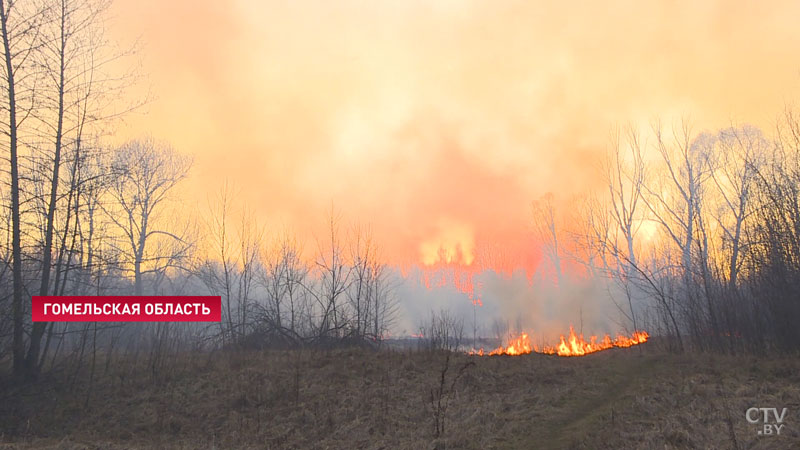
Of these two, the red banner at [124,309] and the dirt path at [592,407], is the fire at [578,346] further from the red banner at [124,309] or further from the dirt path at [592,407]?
the red banner at [124,309]

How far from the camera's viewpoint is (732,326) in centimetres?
1509

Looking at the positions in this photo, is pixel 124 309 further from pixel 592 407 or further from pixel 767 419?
pixel 767 419

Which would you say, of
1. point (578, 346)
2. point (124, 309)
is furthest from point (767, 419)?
point (124, 309)

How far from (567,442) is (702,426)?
2534 mm

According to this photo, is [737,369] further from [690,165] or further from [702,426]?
[690,165]

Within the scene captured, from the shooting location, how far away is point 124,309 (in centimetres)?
1691

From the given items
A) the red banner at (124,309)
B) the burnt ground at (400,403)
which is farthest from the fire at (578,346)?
the red banner at (124,309)

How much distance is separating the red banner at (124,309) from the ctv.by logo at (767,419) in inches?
655

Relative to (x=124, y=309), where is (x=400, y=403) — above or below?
below

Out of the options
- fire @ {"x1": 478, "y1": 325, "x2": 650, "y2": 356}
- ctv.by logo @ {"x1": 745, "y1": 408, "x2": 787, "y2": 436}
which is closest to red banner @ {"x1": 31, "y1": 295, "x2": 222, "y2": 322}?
fire @ {"x1": 478, "y1": 325, "x2": 650, "y2": 356}

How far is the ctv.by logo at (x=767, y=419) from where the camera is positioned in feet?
24.0

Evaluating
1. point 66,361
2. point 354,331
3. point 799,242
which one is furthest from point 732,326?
point 66,361

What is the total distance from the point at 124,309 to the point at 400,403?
12422 millimetres

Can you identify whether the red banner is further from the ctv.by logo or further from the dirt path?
the ctv.by logo
